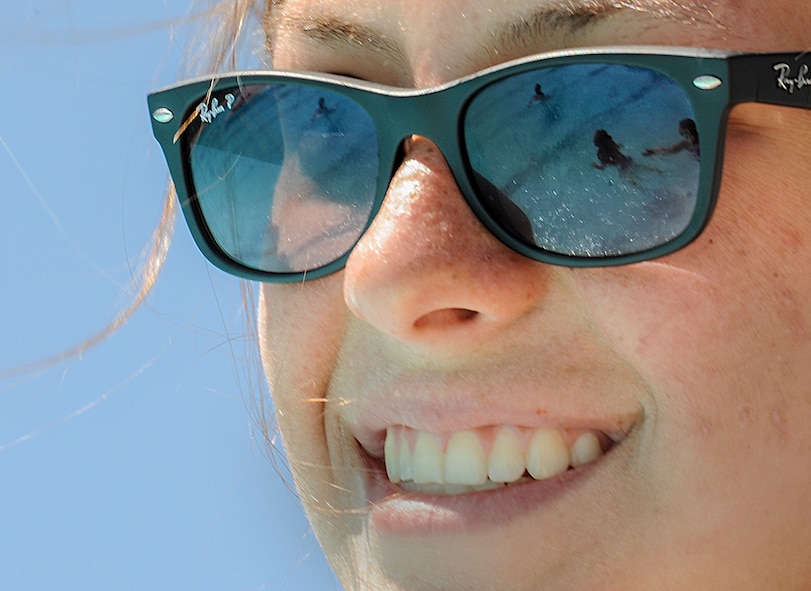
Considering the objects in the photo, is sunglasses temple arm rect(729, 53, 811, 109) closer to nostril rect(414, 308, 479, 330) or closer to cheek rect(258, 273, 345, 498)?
nostril rect(414, 308, 479, 330)

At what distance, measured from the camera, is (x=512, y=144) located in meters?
1.25

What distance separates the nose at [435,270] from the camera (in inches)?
49.4

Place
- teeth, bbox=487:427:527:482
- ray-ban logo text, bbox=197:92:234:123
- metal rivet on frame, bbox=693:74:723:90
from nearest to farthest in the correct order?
metal rivet on frame, bbox=693:74:723:90 < teeth, bbox=487:427:527:482 < ray-ban logo text, bbox=197:92:234:123

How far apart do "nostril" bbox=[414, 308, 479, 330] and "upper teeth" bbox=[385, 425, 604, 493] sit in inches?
6.1

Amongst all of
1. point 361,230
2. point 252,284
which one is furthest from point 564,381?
point 252,284

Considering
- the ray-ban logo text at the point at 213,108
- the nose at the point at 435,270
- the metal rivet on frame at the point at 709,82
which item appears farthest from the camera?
the ray-ban logo text at the point at 213,108

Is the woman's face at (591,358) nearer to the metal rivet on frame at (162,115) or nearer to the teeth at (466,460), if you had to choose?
the teeth at (466,460)

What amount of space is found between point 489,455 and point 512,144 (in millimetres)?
390

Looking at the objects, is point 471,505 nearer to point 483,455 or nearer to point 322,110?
point 483,455

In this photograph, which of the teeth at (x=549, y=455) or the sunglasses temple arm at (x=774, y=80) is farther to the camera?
the teeth at (x=549, y=455)

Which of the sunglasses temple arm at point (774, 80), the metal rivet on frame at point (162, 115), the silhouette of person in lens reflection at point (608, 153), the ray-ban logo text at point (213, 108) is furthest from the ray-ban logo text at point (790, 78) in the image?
the metal rivet on frame at point (162, 115)

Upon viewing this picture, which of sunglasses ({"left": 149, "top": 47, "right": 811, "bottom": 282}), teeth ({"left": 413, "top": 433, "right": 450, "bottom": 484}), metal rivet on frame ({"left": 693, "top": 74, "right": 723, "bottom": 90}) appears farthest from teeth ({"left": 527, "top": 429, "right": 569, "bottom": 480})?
metal rivet on frame ({"left": 693, "top": 74, "right": 723, "bottom": 90})

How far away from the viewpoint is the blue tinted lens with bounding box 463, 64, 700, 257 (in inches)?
45.6

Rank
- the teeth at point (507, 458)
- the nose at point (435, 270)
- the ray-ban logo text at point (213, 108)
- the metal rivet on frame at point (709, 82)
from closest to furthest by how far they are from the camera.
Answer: the metal rivet on frame at point (709, 82)
the nose at point (435, 270)
the teeth at point (507, 458)
the ray-ban logo text at point (213, 108)
